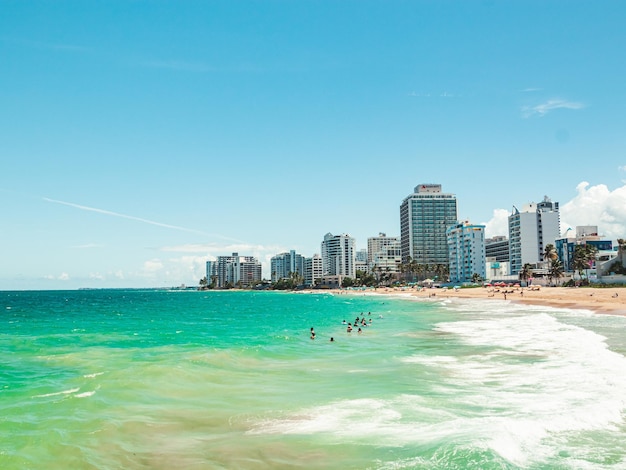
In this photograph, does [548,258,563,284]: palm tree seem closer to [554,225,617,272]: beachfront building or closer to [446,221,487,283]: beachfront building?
[554,225,617,272]: beachfront building

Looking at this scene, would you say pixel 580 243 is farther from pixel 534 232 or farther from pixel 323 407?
pixel 323 407

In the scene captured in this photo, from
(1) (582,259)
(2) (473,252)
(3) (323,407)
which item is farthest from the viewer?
(2) (473,252)

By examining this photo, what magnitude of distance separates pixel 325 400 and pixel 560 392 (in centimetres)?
898

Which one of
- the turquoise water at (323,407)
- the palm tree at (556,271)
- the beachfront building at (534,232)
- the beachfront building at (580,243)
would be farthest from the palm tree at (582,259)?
the turquoise water at (323,407)

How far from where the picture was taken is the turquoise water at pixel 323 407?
1340 cm

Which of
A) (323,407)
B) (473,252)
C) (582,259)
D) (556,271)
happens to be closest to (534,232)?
(473,252)

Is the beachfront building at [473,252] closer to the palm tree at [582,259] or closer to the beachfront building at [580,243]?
the beachfront building at [580,243]

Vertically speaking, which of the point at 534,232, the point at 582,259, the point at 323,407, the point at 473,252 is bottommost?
the point at 323,407

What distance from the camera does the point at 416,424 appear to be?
16.0 meters

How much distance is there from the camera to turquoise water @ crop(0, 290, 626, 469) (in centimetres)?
1340

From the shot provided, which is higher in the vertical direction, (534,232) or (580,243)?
(534,232)

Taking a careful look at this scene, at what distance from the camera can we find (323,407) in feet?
60.6

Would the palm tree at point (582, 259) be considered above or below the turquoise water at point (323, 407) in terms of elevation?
above

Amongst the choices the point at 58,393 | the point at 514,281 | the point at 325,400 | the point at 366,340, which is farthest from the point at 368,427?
the point at 514,281
